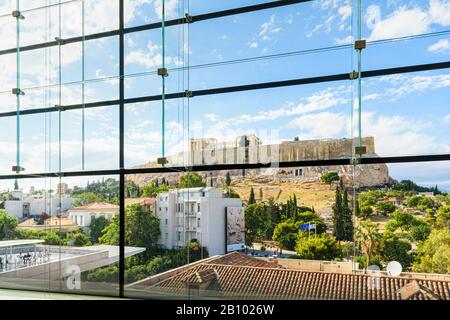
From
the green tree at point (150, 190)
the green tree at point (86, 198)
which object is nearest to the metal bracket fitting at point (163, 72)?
the green tree at point (150, 190)

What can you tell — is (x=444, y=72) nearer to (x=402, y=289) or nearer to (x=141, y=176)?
(x=402, y=289)

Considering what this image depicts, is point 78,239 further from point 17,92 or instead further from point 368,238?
point 368,238

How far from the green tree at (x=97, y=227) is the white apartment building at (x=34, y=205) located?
0.81 feet

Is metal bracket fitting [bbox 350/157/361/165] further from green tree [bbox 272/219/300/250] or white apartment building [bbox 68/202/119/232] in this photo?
white apartment building [bbox 68/202/119/232]

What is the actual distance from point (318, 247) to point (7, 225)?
102 inches

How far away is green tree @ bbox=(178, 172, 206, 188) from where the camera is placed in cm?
243

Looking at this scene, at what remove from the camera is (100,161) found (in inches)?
106

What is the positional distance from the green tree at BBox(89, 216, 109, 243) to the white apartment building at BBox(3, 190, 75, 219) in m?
0.25

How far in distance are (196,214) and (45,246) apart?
137 cm

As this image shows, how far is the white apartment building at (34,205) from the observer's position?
2.79 meters

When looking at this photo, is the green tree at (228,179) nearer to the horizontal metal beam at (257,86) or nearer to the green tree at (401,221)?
the horizontal metal beam at (257,86)

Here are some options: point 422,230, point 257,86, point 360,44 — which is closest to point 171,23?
point 257,86

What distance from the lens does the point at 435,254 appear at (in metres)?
2.02

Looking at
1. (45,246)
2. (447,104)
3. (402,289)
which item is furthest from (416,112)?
(45,246)
